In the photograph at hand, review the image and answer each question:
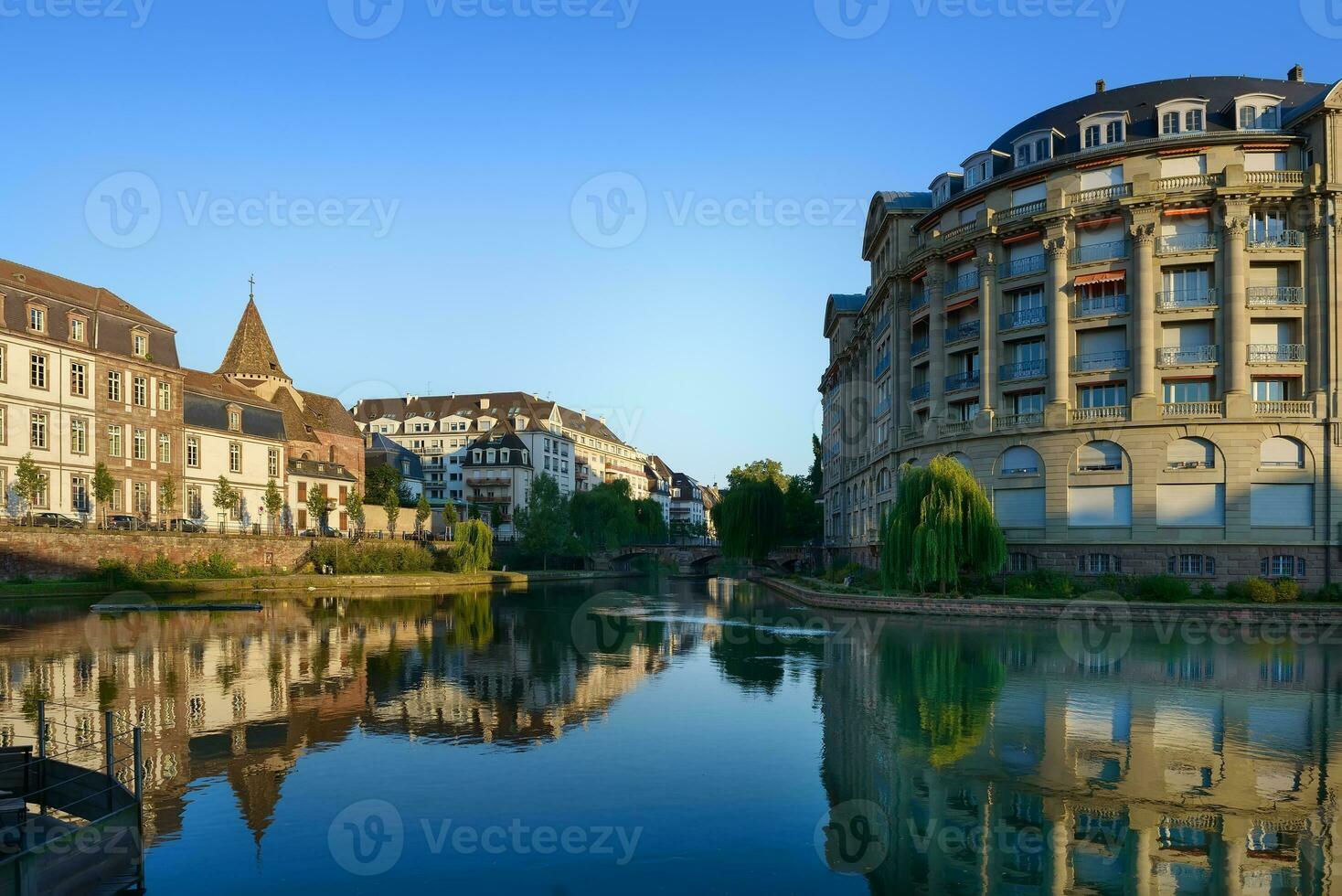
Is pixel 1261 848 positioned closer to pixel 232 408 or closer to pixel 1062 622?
pixel 1062 622

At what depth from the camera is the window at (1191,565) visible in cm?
4622

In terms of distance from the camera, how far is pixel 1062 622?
1615 inches

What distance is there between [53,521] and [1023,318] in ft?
185

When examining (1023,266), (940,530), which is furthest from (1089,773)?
(1023,266)

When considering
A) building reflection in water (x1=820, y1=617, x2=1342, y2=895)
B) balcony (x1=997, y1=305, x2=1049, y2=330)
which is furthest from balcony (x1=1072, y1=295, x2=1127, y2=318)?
building reflection in water (x1=820, y1=617, x2=1342, y2=895)

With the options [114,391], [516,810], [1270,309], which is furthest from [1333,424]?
[114,391]

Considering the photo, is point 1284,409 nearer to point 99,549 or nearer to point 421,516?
point 99,549

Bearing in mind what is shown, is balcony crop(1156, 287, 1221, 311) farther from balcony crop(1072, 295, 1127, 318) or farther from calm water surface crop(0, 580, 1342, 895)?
calm water surface crop(0, 580, 1342, 895)

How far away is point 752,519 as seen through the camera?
79.0 metres

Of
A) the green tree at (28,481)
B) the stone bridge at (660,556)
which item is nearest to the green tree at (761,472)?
the stone bridge at (660,556)

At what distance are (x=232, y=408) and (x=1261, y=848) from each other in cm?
7310

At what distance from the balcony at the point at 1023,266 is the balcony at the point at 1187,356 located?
25.0 ft

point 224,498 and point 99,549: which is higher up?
point 224,498

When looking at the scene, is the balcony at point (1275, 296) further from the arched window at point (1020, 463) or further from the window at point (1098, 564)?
the window at point (1098, 564)
